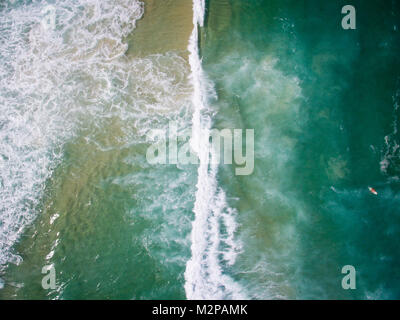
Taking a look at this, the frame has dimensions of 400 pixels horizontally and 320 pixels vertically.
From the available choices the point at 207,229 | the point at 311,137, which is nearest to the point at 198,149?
the point at 207,229

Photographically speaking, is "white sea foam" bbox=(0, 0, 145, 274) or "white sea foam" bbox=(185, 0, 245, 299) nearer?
"white sea foam" bbox=(185, 0, 245, 299)

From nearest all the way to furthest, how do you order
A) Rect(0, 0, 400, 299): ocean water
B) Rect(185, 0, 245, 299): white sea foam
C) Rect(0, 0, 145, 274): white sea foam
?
1. Rect(185, 0, 245, 299): white sea foam
2. Rect(0, 0, 400, 299): ocean water
3. Rect(0, 0, 145, 274): white sea foam

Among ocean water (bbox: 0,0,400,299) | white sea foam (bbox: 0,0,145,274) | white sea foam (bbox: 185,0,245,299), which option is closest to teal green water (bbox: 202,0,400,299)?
ocean water (bbox: 0,0,400,299)

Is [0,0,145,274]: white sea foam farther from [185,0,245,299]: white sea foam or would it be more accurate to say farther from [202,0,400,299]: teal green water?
[202,0,400,299]: teal green water

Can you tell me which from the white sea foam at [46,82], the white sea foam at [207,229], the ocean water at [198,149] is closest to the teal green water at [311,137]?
the ocean water at [198,149]

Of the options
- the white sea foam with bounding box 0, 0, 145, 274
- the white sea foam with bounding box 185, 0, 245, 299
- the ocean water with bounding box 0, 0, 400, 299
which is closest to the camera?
the white sea foam with bounding box 185, 0, 245, 299

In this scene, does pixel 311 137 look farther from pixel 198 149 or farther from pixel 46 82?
pixel 46 82
